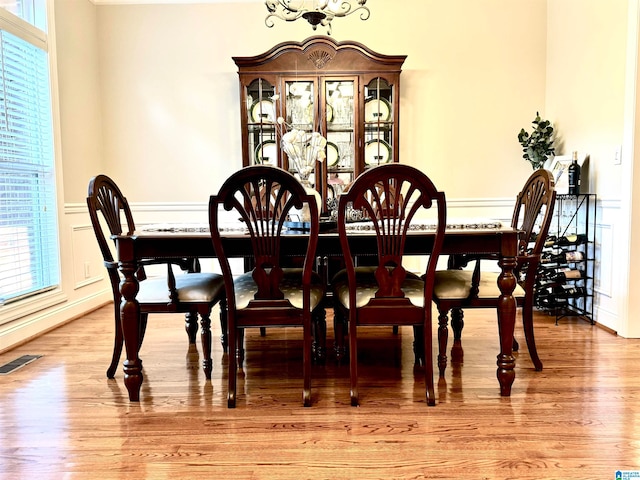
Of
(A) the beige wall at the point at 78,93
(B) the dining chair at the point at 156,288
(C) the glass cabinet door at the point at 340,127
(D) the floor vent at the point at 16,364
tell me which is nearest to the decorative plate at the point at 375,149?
(C) the glass cabinet door at the point at 340,127

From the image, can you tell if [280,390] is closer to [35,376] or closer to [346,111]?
[35,376]

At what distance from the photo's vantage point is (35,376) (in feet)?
7.88

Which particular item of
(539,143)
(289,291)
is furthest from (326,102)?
(289,291)

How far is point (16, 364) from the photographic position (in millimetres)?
2596

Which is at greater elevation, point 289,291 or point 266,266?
point 266,266

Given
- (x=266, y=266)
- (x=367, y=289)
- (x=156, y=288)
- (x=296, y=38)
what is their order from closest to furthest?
(x=266, y=266), (x=367, y=289), (x=156, y=288), (x=296, y=38)

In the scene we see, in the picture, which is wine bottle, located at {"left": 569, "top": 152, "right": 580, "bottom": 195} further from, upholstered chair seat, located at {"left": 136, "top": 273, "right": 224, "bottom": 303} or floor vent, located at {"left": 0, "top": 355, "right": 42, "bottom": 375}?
floor vent, located at {"left": 0, "top": 355, "right": 42, "bottom": 375}

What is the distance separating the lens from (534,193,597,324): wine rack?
3.31 m

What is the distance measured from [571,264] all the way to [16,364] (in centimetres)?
362

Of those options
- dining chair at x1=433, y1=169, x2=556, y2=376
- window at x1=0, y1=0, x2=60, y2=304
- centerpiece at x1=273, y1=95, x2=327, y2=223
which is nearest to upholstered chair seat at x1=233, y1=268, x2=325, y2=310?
centerpiece at x1=273, y1=95, x2=327, y2=223

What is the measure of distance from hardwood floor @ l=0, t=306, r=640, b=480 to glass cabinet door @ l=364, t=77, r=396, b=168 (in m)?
1.80

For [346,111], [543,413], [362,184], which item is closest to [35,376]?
[362,184]

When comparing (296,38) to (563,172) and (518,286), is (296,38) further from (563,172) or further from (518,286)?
(518,286)

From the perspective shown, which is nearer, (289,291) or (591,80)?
(289,291)
